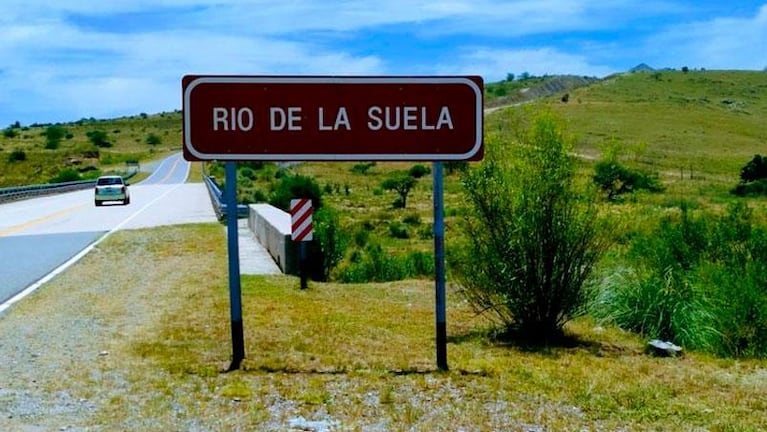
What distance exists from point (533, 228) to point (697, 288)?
9.77 ft

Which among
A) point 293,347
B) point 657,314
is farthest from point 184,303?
point 657,314

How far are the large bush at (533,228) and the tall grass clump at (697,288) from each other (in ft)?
4.76

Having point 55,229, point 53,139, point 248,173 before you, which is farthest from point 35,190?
point 53,139

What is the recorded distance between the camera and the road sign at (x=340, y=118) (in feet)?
24.7

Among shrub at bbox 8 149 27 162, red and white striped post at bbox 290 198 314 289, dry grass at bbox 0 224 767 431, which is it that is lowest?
dry grass at bbox 0 224 767 431

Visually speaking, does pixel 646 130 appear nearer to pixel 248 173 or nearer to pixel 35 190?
pixel 248 173

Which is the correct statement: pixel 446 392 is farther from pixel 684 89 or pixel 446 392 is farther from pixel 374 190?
pixel 684 89

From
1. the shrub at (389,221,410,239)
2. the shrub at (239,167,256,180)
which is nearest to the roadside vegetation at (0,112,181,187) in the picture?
the shrub at (239,167,256,180)

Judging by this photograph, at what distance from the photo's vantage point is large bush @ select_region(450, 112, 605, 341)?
360 inches

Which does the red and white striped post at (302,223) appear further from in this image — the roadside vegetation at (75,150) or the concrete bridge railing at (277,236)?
the roadside vegetation at (75,150)

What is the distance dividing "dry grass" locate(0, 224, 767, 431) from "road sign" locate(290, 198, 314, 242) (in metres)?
1.58

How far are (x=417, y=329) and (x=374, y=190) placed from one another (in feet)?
155

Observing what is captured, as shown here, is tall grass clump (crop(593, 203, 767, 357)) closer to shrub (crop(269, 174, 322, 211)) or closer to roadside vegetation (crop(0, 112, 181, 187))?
shrub (crop(269, 174, 322, 211))

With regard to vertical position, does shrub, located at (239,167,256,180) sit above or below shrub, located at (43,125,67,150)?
below
